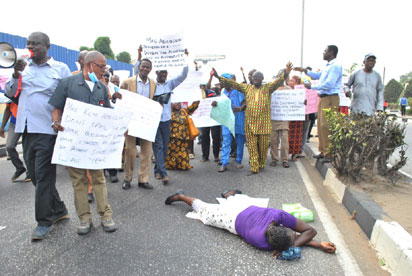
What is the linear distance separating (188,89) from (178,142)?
1.15 m

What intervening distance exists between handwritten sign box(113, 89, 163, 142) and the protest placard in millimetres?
1025

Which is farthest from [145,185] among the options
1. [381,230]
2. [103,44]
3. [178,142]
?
[103,44]

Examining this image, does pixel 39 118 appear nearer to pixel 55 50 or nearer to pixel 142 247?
pixel 142 247

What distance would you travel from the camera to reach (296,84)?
29.0 feet

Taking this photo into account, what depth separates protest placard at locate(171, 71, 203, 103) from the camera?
19.8 feet

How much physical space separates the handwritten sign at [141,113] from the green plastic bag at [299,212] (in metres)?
A: 2.11

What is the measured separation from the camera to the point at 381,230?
3.26 meters

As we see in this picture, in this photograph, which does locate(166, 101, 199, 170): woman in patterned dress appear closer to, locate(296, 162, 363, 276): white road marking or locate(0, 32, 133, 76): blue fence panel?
locate(296, 162, 363, 276): white road marking

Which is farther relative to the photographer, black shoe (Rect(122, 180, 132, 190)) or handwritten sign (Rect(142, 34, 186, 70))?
handwritten sign (Rect(142, 34, 186, 70))

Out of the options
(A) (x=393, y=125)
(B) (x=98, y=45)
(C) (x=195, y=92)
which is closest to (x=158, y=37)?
(C) (x=195, y=92)

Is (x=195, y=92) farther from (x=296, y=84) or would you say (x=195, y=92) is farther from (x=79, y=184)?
(x=296, y=84)

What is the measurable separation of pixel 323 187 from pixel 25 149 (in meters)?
4.23

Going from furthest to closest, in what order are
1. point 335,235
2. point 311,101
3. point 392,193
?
point 311,101, point 392,193, point 335,235

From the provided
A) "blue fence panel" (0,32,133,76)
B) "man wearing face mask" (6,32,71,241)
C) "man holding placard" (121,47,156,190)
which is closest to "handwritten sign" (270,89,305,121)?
"man holding placard" (121,47,156,190)
